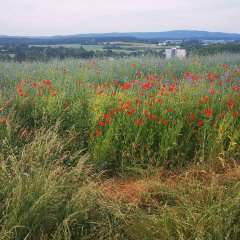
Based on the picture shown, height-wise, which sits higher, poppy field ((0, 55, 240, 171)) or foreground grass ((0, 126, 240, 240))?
poppy field ((0, 55, 240, 171))

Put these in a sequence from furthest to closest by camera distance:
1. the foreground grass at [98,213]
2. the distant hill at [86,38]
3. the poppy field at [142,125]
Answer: the distant hill at [86,38], the poppy field at [142,125], the foreground grass at [98,213]

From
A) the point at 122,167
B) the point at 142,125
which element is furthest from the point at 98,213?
the point at 142,125

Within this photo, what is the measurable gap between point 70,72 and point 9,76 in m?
1.29

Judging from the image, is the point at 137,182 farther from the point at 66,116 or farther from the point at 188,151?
the point at 66,116

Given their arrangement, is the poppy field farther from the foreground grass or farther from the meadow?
the foreground grass

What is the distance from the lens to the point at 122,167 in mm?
3990

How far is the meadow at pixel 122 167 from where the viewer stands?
277 centimetres

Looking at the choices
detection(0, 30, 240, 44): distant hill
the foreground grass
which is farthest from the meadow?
detection(0, 30, 240, 44): distant hill

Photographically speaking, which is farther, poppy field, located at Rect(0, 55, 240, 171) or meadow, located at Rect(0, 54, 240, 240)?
poppy field, located at Rect(0, 55, 240, 171)

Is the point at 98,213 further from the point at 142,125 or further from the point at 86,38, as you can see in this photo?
the point at 86,38

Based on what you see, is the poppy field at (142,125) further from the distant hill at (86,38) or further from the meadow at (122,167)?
the distant hill at (86,38)

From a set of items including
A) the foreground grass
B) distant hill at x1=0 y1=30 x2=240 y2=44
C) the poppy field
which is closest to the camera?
the foreground grass

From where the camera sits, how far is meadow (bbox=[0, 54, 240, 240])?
9.08 ft

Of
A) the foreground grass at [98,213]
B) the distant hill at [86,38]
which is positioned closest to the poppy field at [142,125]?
the foreground grass at [98,213]
